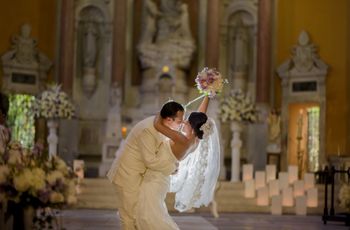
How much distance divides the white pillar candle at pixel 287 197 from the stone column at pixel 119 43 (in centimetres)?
638

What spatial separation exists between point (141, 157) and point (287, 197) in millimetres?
7794

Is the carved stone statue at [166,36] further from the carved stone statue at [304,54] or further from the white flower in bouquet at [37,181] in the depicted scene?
A: the white flower in bouquet at [37,181]

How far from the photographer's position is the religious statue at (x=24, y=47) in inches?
750

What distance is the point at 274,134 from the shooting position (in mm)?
18594

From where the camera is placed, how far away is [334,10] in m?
19.4

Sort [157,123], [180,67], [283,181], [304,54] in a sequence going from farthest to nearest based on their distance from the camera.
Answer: [180,67]
[304,54]
[283,181]
[157,123]

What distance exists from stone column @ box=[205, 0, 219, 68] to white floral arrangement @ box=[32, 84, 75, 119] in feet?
14.7

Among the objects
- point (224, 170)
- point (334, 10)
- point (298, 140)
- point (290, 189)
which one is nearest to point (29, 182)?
point (290, 189)

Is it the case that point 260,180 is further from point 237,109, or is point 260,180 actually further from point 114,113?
point 114,113

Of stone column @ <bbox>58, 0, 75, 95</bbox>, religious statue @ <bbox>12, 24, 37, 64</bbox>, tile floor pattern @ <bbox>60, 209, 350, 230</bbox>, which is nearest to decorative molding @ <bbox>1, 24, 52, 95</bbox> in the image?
religious statue @ <bbox>12, 24, 37, 64</bbox>

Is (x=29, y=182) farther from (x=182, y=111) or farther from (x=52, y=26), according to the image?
(x=52, y=26)

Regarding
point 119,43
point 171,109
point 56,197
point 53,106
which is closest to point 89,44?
point 119,43

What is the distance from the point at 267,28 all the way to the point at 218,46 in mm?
1368

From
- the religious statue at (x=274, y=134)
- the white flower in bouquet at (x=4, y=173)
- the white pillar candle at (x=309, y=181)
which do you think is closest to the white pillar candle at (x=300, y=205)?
the white pillar candle at (x=309, y=181)
